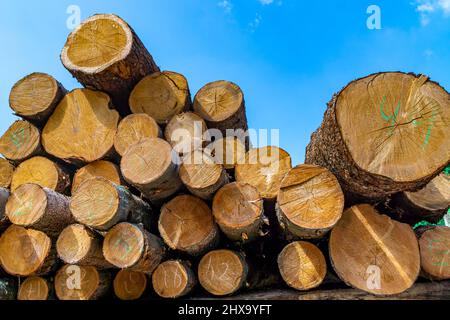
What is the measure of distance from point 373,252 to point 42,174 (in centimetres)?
297

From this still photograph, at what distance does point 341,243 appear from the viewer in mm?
2426

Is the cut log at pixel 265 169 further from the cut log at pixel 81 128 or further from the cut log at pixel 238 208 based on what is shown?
the cut log at pixel 81 128

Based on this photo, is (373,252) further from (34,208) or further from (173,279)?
(34,208)

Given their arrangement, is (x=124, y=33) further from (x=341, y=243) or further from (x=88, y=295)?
(x=341, y=243)

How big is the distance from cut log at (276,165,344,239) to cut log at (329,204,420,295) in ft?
0.85

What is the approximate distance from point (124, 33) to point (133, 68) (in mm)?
309

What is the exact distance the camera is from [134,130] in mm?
3002

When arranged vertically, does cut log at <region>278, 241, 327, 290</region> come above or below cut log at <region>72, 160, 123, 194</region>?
below

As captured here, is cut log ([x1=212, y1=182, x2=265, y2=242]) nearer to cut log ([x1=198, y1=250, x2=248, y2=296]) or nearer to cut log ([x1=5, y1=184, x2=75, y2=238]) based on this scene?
cut log ([x1=198, y1=250, x2=248, y2=296])

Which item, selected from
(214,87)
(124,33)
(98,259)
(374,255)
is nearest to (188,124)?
(214,87)

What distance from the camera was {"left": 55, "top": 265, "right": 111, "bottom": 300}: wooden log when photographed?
9.29 ft

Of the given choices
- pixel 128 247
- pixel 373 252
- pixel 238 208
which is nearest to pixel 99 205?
pixel 128 247

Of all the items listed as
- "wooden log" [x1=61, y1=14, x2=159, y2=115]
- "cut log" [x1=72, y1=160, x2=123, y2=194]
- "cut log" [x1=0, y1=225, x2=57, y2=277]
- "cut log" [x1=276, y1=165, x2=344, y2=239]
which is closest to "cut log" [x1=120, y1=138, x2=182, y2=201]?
"cut log" [x1=72, y1=160, x2=123, y2=194]

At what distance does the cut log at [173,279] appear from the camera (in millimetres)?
2510
